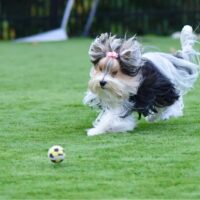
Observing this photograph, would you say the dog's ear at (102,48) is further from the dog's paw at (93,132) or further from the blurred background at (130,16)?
the blurred background at (130,16)

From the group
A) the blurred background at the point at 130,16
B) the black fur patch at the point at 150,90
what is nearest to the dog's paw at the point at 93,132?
the black fur patch at the point at 150,90

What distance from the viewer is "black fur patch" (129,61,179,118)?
7508mm

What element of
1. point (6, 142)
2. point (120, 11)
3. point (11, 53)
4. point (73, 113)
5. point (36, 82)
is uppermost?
point (6, 142)

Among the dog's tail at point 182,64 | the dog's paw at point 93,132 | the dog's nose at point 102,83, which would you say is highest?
the dog's nose at point 102,83

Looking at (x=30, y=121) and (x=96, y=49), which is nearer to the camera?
(x=96, y=49)

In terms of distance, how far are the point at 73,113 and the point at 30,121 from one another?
2.29ft

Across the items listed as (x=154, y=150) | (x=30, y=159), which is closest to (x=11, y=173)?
(x=30, y=159)

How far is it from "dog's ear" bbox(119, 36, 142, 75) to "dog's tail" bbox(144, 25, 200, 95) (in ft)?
1.25

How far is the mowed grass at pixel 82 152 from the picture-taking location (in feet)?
17.2

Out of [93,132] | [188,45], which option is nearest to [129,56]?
[93,132]

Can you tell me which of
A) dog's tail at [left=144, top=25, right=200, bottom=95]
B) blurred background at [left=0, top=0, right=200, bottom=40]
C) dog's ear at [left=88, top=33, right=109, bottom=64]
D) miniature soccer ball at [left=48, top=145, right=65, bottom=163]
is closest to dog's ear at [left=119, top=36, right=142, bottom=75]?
dog's ear at [left=88, top=33, right=109, bottom=64]

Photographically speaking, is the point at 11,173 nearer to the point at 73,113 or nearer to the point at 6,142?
the point at 6,142

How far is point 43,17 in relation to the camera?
20.2m

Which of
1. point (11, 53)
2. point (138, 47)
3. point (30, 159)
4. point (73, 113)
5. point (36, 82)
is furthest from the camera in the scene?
point (11, 53)
